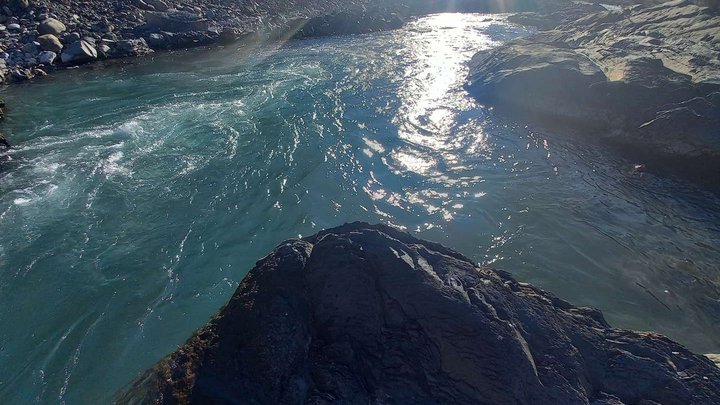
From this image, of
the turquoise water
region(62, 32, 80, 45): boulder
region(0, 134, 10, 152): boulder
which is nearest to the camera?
the turquoise water

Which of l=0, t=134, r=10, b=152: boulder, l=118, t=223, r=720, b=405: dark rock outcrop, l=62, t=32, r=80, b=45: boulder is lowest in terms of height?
l=0, t=134, r=10, b=152: boulder

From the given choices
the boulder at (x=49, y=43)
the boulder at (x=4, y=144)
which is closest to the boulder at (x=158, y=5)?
the boulder at (x=49, y=43)

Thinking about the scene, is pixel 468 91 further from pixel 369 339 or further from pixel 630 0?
pixel 630 0

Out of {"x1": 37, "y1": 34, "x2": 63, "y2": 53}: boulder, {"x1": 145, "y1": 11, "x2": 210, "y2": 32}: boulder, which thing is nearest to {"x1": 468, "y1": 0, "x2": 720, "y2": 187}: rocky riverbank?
{"x1": 145, "y1": 11, "x2": 210, "y2": 32}: boulder

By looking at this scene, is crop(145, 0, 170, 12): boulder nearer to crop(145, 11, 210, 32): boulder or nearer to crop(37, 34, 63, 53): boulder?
crop(145, 11, 210, 32): boulder

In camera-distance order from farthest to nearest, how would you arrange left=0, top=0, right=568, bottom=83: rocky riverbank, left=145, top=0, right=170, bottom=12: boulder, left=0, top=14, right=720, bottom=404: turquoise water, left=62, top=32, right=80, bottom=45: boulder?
1. left=145, top=0, right=170, bottom=12: boulder
2. left=62, top=32, right=80, bottom=45: boulder
3. left=0, top=0, right=568, bottom=83: rocky riverbank
4. left=0, top=14, right=720, bottom=404: turquoise water

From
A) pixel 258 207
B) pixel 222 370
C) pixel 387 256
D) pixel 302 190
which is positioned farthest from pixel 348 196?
pixel 222 370

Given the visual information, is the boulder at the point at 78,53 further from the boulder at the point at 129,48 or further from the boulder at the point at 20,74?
the boulder at the point at 20,74
